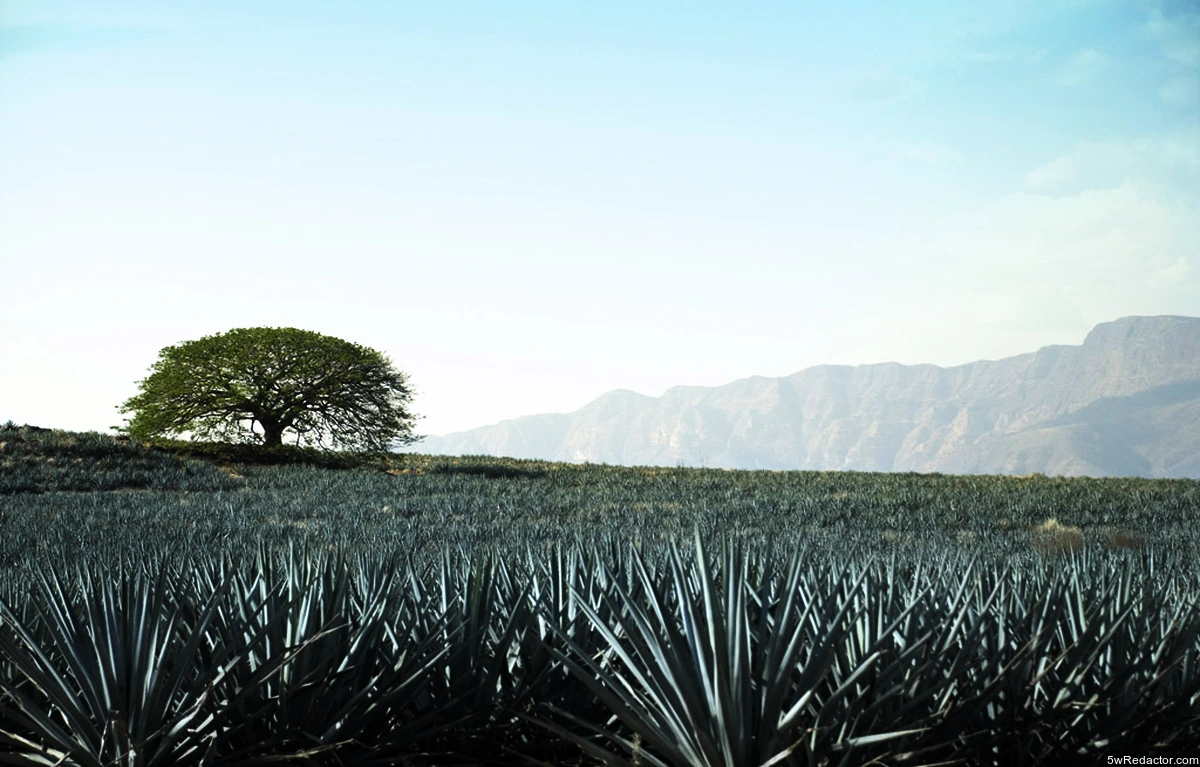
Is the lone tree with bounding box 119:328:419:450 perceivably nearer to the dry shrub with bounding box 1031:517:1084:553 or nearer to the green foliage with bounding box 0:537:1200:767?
the dry shrub with bounding box 1031:517:1084:553

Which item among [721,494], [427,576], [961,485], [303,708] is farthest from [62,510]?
[961,485]

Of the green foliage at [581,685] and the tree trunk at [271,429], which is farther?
the tree trunk at [271,429]

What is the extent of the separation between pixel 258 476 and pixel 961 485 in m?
17.7

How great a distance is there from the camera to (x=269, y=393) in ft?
97.9

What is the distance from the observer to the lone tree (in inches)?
1167

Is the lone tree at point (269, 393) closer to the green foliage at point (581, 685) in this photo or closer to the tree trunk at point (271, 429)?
the tree trunk at point (271, 429)

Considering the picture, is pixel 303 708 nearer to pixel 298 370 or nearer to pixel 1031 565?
pixel 1031 565

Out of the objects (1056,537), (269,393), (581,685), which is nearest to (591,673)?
(581,685)

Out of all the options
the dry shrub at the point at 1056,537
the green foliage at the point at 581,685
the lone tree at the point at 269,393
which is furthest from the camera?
the lone tree at the point at 269,393

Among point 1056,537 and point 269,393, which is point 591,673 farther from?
point 269,393

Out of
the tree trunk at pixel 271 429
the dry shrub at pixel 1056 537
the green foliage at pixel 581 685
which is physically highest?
the tree trunk at pixel 271 429

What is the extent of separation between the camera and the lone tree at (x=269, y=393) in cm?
2964

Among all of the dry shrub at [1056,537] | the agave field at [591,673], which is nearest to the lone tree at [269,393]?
the dry shrub at [1056,537]

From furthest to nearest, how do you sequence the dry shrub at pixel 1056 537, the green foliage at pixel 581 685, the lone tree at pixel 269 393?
the lone tree at pixel 269 393
the dry shrub at pixel 1056 537
the green foliage at pixel 581 685
